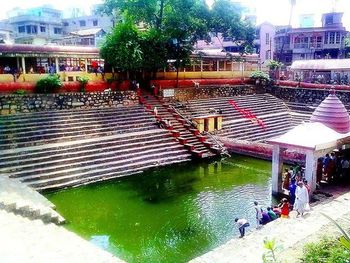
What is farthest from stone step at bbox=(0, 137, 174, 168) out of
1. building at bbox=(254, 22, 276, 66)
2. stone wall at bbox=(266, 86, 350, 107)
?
building at bbox=(254, 22, 276, 66)

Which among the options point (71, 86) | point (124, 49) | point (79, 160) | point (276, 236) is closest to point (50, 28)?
point (124, 49)

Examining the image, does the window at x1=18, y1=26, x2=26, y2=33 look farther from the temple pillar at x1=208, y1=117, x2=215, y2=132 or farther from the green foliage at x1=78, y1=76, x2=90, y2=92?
the temple pillar at x1=208, y1=117, x2=215, y2=132

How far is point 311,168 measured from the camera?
13.2 metres

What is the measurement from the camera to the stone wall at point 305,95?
97.3 ft

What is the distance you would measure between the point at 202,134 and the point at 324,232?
49.3 ft

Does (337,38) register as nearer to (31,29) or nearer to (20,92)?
(31,29)

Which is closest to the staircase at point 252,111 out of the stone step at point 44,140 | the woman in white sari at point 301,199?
the stone step at point 44,140

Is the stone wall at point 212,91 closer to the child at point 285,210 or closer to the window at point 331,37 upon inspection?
the child at point 285,210

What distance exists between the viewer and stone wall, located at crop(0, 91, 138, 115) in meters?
20.2

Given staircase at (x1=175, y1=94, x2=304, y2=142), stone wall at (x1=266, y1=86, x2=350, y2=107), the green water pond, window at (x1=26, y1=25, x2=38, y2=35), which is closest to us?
the green water pond

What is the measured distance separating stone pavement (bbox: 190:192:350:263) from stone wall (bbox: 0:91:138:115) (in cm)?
1498

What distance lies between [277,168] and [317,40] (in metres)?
37.8

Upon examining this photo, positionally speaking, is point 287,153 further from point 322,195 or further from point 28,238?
point 28,238

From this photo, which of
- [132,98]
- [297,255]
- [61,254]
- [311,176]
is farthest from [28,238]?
[132,98]
